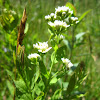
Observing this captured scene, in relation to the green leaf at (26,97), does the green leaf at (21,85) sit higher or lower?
higher

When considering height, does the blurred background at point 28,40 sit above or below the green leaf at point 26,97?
above

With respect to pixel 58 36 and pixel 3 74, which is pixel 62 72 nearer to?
pixel 58 36

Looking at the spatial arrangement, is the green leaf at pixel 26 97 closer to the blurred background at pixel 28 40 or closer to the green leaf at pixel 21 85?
the green leaf at pixel 21 85

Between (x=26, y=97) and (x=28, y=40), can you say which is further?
(x=28, y=40)

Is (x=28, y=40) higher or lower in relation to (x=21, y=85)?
higher

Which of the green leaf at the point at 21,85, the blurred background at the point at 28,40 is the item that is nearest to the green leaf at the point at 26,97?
the green leaf at the point at 21,85

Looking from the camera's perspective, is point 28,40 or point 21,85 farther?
point 28,40

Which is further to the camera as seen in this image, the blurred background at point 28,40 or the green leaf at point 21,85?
the blurred background at point 28,40

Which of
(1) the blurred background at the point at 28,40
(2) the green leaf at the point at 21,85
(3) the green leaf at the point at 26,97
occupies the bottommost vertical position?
(3) the green leaf at the point at 26,97

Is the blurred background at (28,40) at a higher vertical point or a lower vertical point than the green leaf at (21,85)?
higher

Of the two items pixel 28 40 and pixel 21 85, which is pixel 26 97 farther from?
pixel 28 40

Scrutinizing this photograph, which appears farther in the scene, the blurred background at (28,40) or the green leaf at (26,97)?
the blurred background at (28,40)

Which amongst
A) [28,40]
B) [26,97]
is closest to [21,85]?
[26,97]
